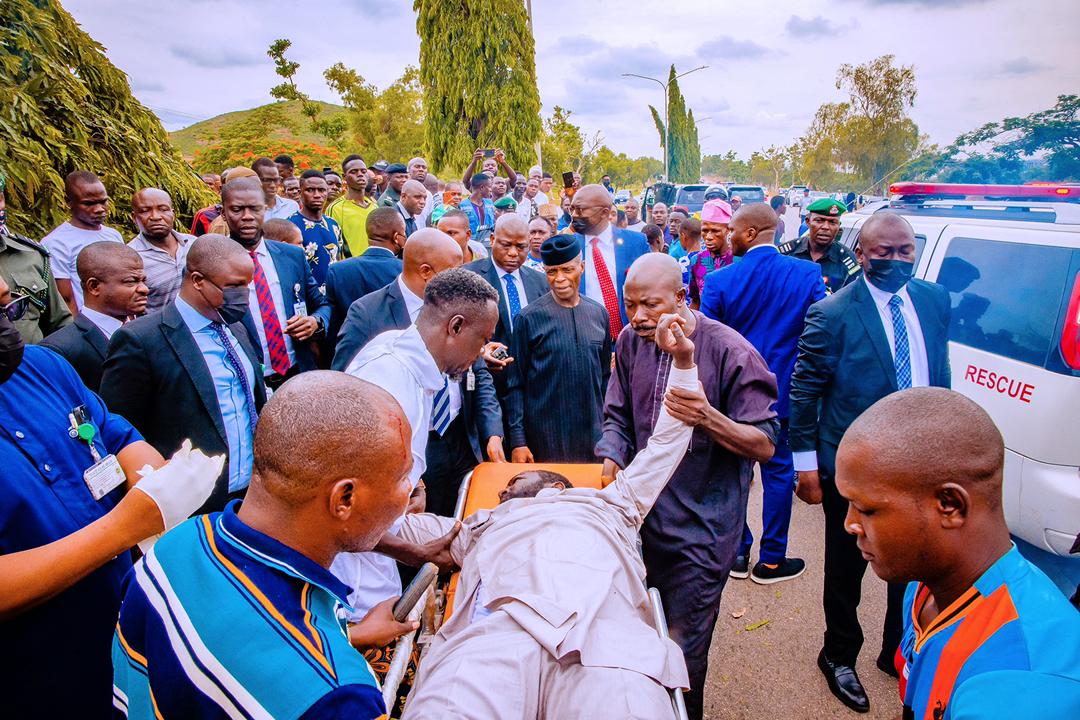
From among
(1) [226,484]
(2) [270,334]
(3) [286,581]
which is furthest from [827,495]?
(2) [270,334]

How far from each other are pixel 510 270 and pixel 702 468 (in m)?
2.64

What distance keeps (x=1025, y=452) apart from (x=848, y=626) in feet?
4.26

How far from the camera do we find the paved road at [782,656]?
3.06 meters

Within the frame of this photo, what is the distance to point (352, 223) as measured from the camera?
7406 mm

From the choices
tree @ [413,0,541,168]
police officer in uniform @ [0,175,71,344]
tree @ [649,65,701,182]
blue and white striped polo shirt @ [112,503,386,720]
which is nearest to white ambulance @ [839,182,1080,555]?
blue and white striped polo shirt @ [112,503,386,720]

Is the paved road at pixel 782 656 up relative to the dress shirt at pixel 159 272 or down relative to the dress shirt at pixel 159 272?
down

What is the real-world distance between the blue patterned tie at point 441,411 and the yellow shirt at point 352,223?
177 inches

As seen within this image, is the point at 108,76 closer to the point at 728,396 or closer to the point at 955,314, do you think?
the point at 728,396

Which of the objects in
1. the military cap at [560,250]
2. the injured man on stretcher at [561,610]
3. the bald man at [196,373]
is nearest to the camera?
the injured man on stretcher at [561,610]

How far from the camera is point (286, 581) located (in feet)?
3.94

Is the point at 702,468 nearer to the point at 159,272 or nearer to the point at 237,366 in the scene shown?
the point at 237,366

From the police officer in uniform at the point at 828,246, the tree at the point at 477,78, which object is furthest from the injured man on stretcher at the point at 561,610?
the tree at the point at 477,78

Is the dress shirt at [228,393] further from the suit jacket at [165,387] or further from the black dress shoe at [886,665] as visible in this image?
the black dress shoe at [886,665]

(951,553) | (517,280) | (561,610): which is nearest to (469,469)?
(517,280)
